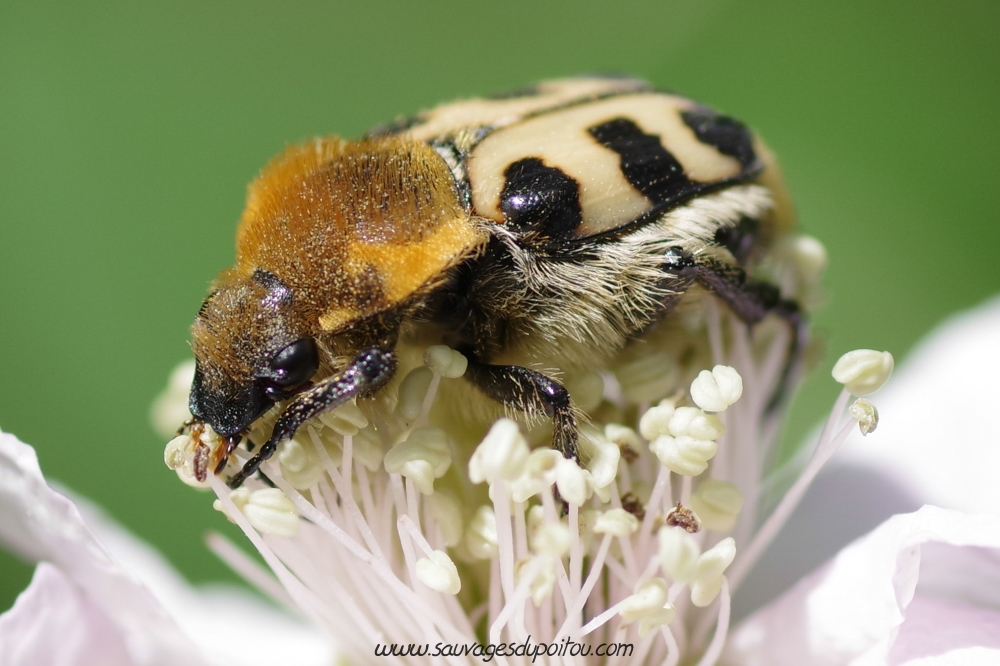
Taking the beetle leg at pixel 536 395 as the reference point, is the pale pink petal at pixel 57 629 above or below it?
below

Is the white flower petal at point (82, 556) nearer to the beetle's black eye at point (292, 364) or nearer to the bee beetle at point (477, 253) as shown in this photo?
the bee beetle at point (477, 253)

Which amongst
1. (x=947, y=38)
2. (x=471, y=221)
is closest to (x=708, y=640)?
(x=471, y=221)

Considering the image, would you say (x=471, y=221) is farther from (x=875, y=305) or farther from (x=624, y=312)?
(x=875, y=305)

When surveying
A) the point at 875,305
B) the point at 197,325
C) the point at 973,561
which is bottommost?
the point at 875,305

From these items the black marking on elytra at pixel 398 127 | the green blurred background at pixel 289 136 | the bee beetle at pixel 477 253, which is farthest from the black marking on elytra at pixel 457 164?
the green blurred background at pixel 289 136

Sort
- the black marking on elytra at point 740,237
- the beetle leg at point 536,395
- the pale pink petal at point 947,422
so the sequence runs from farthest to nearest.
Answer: the pale pink petal at point 947,422 → the black marking on elytra at point 740,237 → the beetle leg at point 536,395
